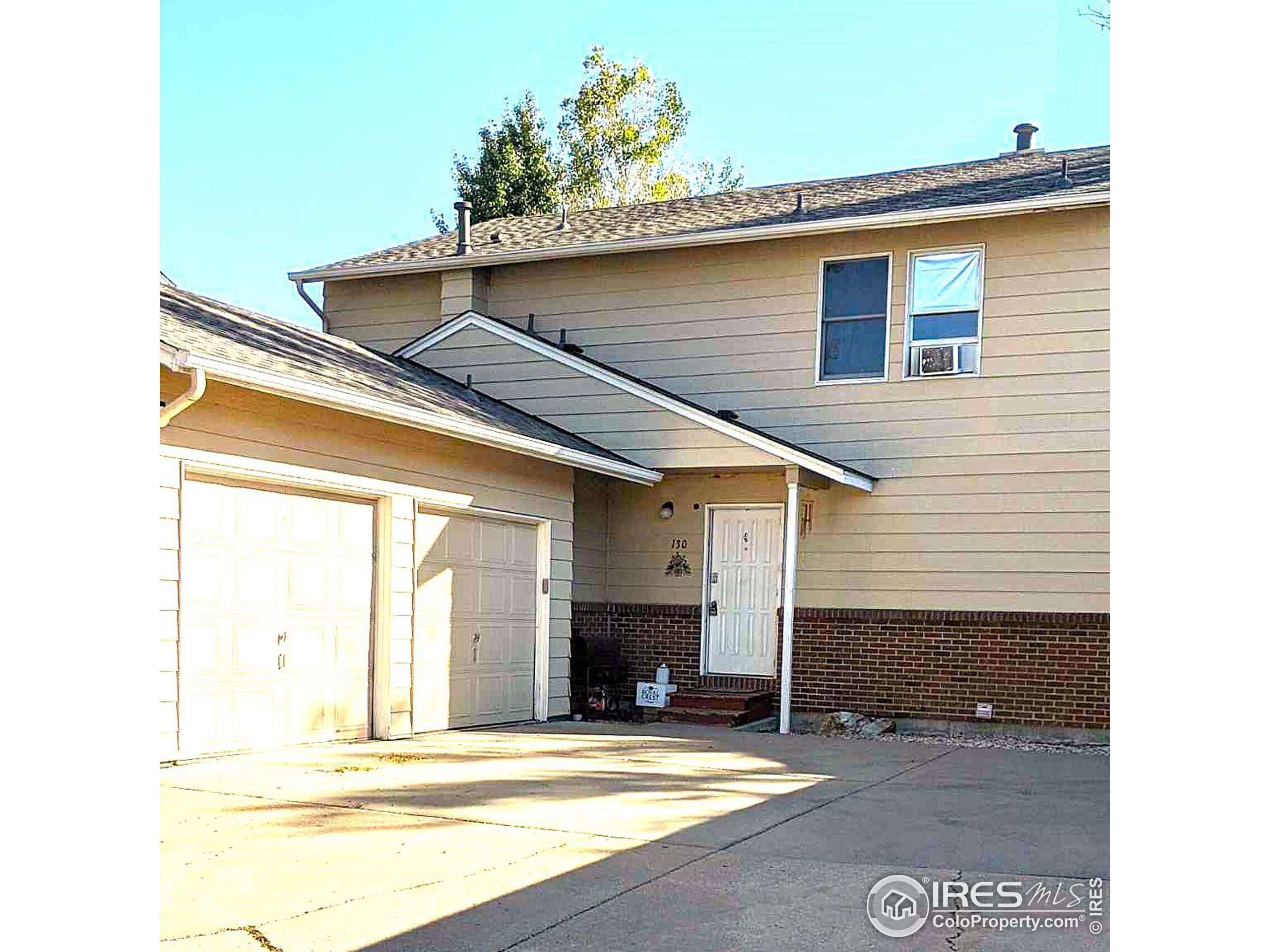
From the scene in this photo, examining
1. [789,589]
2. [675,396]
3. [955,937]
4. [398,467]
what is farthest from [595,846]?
[675,396]

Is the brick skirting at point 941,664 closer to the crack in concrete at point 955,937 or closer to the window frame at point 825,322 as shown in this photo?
the window frame at point 825,322

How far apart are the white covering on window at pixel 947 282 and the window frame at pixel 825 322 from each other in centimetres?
24

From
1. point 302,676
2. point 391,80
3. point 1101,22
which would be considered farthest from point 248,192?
point 1101,22

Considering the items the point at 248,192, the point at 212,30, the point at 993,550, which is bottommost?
the point at 993,550

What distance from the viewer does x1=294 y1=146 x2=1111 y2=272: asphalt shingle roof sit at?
13070mm

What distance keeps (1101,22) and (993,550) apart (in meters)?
8.41

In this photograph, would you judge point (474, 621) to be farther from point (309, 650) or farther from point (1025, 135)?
point (1025, 135)

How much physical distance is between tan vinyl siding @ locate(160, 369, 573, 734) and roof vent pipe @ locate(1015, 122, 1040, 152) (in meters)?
6.95

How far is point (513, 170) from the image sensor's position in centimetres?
2858

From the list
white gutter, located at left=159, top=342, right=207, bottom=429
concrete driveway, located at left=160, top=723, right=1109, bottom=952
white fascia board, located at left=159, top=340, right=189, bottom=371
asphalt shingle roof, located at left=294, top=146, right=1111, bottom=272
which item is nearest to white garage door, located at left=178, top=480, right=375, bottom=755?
concrete driveway, located at left=160, top=723, right=1109, bottom=952

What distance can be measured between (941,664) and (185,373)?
26.4ft

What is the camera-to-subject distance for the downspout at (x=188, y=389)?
758 cm
